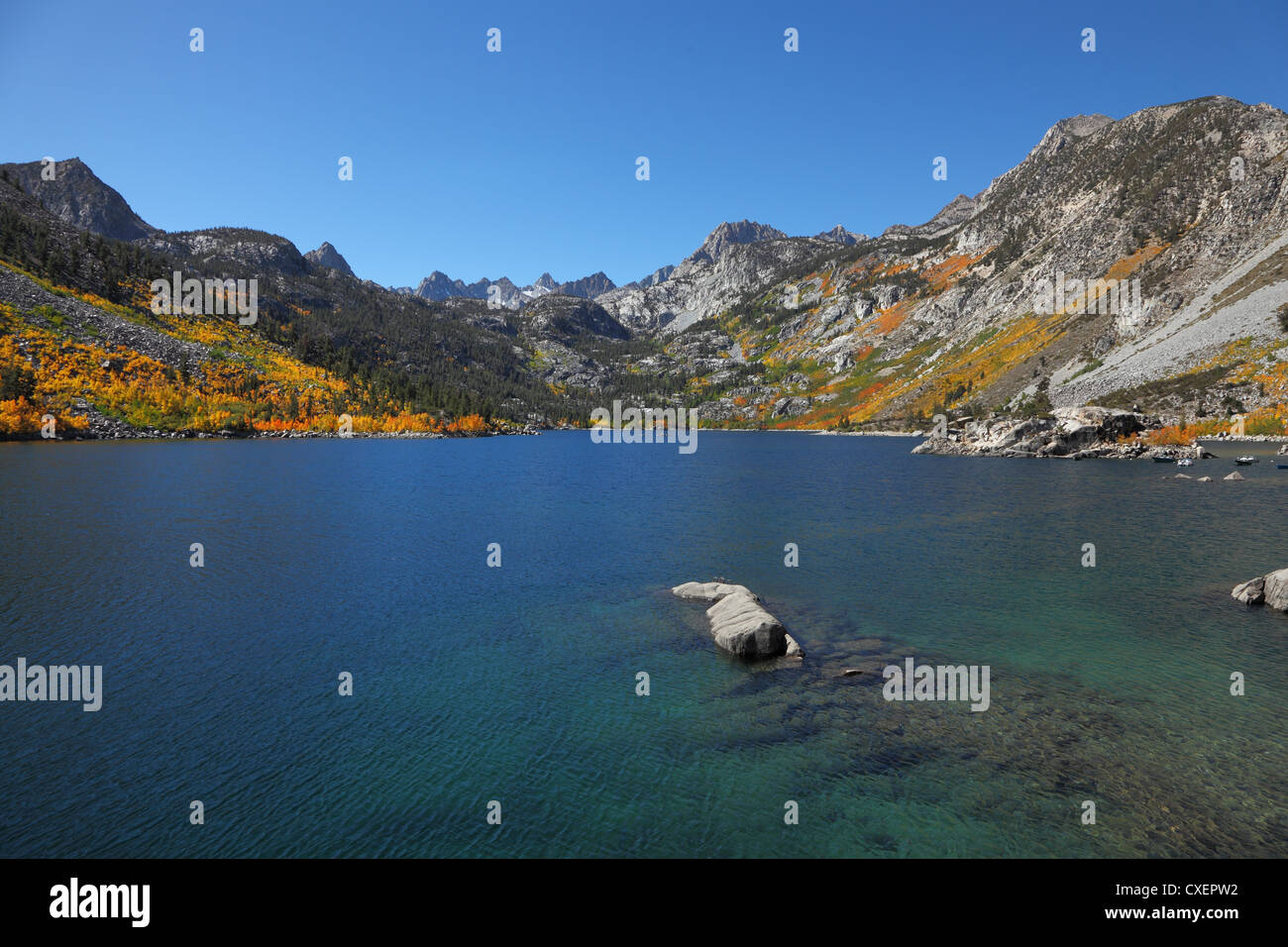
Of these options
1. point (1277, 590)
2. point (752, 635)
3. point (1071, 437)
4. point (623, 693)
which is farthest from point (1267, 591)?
point (1071, 437)

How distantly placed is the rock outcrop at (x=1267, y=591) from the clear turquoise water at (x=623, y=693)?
222 cm

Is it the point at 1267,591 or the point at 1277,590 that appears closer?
the point at 1277,590

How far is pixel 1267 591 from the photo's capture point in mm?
39312

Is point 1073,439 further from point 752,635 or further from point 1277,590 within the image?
point 752,635

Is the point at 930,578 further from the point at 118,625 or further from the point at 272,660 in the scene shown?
the point at 118,625

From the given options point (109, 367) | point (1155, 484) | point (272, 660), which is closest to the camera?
point (272, 660)

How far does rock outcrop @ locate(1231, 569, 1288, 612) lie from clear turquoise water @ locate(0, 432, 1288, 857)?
222 cm

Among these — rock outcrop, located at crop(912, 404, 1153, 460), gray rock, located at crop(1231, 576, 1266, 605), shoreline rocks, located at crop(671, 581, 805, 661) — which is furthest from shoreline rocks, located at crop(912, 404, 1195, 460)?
shoreline rocks, located at crop(671, 581, 805, 661)

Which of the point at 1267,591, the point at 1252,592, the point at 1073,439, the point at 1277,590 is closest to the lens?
the point at 1277,590

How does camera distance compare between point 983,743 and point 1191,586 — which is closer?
point 983,743

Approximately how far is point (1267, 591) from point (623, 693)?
148 feet
